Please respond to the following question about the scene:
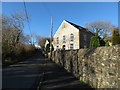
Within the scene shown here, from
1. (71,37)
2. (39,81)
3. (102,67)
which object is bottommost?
(39,81)

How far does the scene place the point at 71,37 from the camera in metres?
31.1

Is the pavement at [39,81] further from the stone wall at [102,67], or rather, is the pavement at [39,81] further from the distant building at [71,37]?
the distant building at [71,37]

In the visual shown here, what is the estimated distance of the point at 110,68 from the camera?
3.71m

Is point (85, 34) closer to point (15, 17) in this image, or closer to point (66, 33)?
point (66, 33)

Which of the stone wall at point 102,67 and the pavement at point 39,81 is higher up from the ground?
the stone wall at point 102,67

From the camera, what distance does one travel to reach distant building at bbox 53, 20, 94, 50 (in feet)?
98.6

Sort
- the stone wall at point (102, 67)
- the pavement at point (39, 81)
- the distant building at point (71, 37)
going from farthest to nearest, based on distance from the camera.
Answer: the distant building at point (71, 37) < the pavement at point (39, 81) < the stone wall at point (102, 67)

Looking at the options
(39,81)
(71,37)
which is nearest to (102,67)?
(39,81)

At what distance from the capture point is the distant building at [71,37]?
30047 millimetres

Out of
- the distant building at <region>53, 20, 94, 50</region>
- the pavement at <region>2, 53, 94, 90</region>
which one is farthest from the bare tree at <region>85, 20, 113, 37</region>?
the pavement at <region>2, 53, 94, 90</region>

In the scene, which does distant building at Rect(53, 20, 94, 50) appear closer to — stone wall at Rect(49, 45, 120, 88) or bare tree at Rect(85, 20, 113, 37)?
bare tree at Rect(85, 20, 113, 37)

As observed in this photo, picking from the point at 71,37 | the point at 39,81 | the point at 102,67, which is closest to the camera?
the point at 102,67

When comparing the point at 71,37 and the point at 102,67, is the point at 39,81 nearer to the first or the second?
the point at 102,67

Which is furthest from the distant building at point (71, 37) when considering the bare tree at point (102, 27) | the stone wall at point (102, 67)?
the stone wall at point (102, 67)
